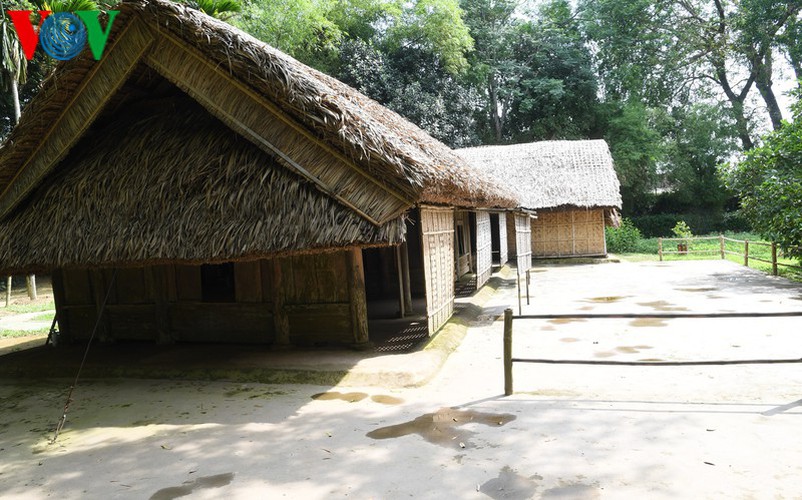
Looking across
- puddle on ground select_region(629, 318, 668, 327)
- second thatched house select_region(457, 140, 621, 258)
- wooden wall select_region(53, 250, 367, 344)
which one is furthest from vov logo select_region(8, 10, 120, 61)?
second thatched house select_region(457, 140, 621, 258)

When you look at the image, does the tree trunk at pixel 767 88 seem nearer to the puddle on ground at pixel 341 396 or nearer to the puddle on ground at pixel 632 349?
the puddle on ground at pixel 632 349

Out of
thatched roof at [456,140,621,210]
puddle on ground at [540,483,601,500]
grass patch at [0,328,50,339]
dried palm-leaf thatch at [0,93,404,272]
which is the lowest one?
puddle on ground at [540,483,601,500]

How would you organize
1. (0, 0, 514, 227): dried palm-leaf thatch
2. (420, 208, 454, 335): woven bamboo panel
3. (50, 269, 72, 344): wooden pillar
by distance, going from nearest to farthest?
(0, 0, 514, 227): dried palm-leaf thatch
(420, 208, 454, 335): woven bamboo panel
(50, 269, 72, 344): wooden pillar

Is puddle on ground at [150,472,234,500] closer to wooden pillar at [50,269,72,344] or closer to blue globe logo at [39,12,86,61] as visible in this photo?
blue globe logo at [39,12,86,61]

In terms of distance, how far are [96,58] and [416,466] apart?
18.8 feet

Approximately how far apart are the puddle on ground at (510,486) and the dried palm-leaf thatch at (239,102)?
9.78 ft

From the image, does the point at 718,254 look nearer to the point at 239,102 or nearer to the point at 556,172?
the point at 556,172

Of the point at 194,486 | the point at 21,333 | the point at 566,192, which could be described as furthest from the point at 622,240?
the point at 194,486

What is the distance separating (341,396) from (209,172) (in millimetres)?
3116

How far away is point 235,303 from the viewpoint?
7824 mm

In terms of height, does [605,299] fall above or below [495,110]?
below

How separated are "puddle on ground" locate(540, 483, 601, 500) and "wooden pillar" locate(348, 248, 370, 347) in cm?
407

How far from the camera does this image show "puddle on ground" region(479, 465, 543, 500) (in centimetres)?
324

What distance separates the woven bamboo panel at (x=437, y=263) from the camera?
7.35 metres
